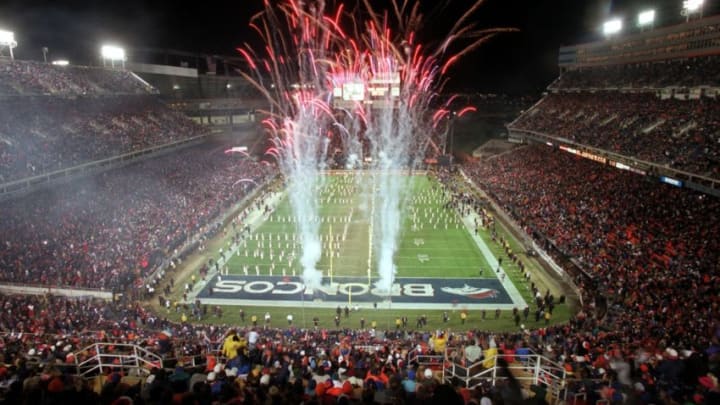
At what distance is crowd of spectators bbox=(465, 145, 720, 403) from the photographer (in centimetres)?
977

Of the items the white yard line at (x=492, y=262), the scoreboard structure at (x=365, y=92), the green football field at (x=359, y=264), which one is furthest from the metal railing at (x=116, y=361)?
the scoreboard structure at (x=365, y=92)

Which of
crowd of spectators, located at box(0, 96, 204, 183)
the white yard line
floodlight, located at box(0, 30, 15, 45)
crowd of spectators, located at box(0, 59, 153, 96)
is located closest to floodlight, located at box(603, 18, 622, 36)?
the white yard line

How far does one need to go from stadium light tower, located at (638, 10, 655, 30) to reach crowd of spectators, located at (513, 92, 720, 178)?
668 cm

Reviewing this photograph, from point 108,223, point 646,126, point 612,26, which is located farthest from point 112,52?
point 612,26

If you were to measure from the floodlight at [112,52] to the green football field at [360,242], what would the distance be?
2461 cm

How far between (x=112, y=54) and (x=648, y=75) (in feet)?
164

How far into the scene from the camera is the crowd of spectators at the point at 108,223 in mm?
20812

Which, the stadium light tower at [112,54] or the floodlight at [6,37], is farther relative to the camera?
the stadium light tower at [112,54]

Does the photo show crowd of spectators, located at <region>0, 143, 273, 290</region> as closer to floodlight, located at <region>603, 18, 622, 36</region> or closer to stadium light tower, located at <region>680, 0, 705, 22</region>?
stadium light tower, located at <region>680, 0, 705, 22</region>

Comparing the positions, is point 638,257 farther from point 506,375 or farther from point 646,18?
point 646,18

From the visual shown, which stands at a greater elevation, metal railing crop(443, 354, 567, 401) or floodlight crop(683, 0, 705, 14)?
floodlight crop(683, 0, 705, 14)

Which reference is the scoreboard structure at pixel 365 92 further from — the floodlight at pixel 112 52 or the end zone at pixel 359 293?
the end zone at pixel 359 293

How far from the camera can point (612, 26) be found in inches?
2020

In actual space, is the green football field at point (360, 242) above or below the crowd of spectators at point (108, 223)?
below
